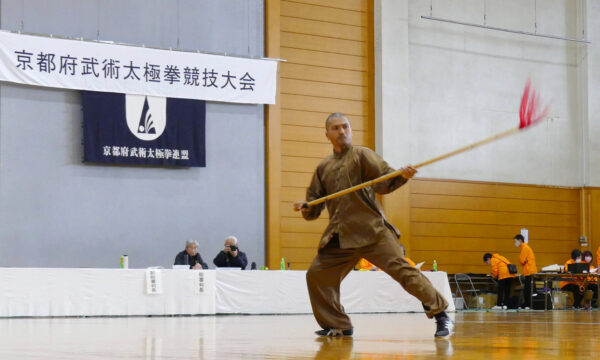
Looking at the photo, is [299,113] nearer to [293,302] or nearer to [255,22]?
[255,22]

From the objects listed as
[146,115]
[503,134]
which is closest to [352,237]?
[503,134]

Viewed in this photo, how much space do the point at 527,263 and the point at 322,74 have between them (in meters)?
5.63

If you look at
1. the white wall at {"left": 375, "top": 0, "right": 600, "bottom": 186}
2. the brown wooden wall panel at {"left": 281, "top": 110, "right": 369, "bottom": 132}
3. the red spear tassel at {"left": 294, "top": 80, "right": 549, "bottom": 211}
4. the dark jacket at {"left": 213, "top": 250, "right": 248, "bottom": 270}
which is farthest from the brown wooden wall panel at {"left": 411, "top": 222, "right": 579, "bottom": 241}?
the red spear tassel at {"left": 294, "top": 80, "right": 549, "bottom": 211}

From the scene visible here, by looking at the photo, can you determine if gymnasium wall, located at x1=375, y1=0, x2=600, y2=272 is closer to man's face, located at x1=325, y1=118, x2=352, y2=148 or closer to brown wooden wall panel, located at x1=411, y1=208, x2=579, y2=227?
brown wooden wall panel, located at x1=411, y1=208, x2=579, y2=227

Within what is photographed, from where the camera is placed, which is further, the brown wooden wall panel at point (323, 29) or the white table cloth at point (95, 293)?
the brown wooden wall panel at point (323, 29)

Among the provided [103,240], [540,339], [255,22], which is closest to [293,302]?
[103,240]

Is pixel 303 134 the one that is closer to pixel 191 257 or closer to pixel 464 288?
pixel 191 257

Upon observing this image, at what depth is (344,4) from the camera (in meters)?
17.7

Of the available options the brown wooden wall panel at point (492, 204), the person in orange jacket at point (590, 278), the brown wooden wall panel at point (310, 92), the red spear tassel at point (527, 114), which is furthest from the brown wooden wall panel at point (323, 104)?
the red spear tassel at point (527, 114)

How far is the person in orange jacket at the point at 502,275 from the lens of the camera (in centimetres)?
1762

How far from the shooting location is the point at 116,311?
11.7 m

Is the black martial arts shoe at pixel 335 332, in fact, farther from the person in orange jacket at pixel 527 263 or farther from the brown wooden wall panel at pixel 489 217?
the person in orange jacket at pixel 527 263

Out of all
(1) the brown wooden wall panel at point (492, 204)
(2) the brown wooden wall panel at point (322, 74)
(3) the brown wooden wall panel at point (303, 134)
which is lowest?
(1) the brown wooden wall panel at point (492, 204)

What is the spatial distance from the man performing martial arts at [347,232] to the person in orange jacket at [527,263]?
1163 centimetres
